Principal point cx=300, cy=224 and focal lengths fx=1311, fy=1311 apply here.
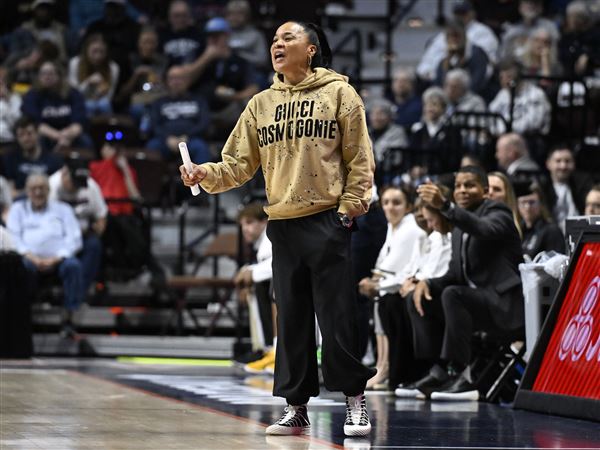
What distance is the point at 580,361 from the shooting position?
772cm

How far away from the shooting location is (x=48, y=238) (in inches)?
554

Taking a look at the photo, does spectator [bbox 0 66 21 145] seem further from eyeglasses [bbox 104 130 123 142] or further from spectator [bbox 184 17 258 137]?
spectator [bbox 184 17 258 137]

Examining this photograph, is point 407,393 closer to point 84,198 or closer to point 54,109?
point 84,198

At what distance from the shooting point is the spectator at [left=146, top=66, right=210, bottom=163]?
16.5m

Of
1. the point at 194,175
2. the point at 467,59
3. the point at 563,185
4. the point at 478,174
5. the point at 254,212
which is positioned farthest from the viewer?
the point at 467,59

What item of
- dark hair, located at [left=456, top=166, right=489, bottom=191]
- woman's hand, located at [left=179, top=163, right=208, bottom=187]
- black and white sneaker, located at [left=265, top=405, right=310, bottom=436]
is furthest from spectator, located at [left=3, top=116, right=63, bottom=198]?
black and white sneaker, located at [left=265, top=405, right=310, bottom=436]

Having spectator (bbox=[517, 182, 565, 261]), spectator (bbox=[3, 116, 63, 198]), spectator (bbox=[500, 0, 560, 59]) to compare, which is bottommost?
spectator (bbox=[517, 182, 565, 261])

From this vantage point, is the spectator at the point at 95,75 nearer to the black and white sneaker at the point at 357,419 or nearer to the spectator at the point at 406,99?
the spectator at the point at 406,99

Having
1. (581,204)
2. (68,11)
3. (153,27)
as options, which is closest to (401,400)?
(581,204)

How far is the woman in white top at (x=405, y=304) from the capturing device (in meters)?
9.61

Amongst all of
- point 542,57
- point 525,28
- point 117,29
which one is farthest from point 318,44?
point 117,29

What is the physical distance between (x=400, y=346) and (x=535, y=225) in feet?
4.88

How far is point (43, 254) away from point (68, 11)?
6676mm

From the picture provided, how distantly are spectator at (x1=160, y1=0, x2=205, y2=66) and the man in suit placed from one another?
943cm
